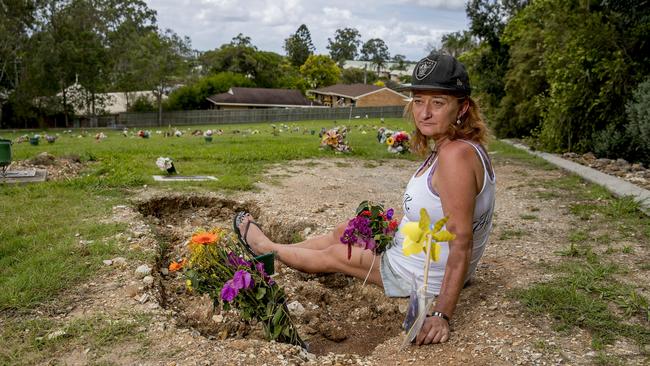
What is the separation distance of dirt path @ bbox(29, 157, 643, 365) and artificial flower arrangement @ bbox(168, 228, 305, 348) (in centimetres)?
13

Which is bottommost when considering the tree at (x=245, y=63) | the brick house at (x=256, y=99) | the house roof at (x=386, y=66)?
the brick house at (x=256, y=99)

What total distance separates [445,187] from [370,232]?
742 millimetres

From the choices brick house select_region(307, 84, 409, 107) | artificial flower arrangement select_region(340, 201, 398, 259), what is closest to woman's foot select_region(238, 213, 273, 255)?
artificial flower arrangement select_region(340, 201, 398, 259)

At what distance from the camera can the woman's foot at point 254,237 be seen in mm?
3510

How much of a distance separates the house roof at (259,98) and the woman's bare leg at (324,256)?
44794mm

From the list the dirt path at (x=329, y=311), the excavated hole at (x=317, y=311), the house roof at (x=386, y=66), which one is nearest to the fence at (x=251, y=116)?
the dirt path at (x=329, y=311)

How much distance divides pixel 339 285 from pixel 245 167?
16.3ft

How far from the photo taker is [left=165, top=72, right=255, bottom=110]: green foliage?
48688 millimetres

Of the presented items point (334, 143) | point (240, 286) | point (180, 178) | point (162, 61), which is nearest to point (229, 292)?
point (240, 286)

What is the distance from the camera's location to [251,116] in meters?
40.9

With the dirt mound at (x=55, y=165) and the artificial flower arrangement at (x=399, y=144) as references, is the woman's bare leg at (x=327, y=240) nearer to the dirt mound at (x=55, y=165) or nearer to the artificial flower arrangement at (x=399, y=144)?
the dirt mound at (x=55, y=165)

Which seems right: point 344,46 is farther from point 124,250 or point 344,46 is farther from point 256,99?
point 124,250

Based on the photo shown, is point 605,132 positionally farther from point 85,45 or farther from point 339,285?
point 85,45

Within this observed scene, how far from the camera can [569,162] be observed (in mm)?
9469
